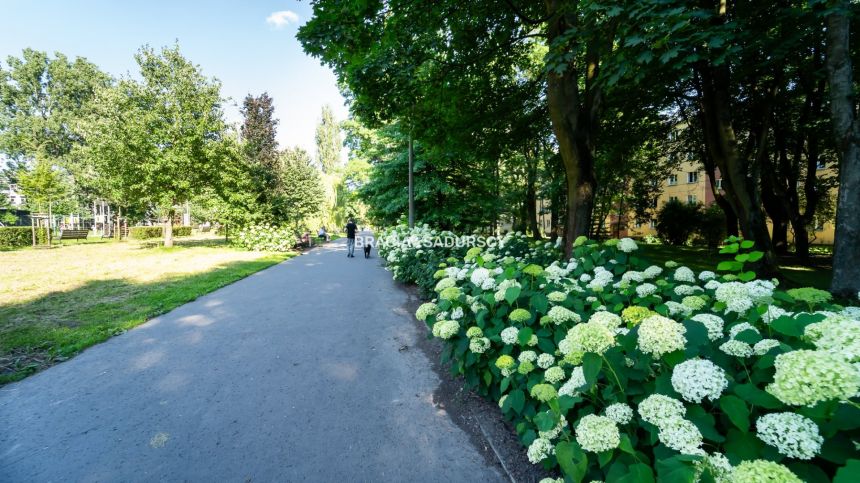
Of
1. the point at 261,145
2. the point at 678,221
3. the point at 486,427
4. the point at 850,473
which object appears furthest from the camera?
the point at 678,221

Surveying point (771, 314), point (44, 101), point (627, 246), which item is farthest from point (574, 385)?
point (44, 101)

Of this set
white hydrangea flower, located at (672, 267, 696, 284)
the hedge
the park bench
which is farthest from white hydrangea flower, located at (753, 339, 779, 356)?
the park bench

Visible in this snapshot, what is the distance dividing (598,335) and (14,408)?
533 cm

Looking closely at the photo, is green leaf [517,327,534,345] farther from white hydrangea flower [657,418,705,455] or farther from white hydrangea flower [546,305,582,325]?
white hydrangea flower [657,418,705,455]

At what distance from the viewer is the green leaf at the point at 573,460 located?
1.62 meters

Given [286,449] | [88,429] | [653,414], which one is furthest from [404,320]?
[653,414]

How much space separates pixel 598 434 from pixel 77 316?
27.7 feet

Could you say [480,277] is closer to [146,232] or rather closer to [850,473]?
[850,473]

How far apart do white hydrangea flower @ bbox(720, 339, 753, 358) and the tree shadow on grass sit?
663cm

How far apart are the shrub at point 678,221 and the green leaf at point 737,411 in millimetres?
30296

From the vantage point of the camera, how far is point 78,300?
23.4 feet

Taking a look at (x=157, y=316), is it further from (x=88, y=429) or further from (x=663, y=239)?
(x=663, y=239)

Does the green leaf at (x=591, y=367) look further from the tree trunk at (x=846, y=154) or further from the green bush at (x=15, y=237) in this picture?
the green bush at (x=15, y=237)

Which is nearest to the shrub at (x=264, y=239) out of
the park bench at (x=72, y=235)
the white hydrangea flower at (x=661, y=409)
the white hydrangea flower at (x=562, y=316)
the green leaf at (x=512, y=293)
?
the green leaf at (x=512, y=293)
